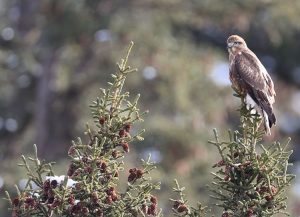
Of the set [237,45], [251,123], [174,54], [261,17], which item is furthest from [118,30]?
[251,123]

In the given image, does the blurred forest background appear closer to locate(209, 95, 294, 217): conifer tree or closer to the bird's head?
the bird's head

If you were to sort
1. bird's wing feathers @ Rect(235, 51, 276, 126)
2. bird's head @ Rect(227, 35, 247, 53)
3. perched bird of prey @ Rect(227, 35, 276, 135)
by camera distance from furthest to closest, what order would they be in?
bird's head @ Rect(227, 35, 247, 53) < bird's wing feathers @ Rect(235, 51, 276, 126) < perched bird of prey @ Rect(227, 35, 276, 135)

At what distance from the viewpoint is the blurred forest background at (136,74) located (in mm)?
17219

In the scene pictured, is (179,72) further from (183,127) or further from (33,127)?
(33,127)

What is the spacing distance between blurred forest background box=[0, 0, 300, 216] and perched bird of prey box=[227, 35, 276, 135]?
845 centimetres

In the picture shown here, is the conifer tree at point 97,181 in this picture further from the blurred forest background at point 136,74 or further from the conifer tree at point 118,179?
the blurred forest background at point 136,74

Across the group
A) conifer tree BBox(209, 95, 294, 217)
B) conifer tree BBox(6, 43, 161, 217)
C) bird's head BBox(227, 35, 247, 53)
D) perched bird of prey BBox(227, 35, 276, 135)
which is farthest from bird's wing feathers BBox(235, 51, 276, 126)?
conifer tree BBox(6, 43, 161, 217)

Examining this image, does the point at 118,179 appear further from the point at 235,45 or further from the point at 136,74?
the point at 136,74

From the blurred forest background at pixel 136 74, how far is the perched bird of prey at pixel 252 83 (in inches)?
333

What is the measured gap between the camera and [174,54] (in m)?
17.6

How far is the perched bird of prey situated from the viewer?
21.5 feet

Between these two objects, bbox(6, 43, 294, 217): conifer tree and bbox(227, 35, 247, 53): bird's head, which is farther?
bbox(227, 35, 247, 53): bird's head

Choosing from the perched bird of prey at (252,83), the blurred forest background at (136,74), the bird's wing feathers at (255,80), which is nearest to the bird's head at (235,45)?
the perched bird of prey at (252,83)

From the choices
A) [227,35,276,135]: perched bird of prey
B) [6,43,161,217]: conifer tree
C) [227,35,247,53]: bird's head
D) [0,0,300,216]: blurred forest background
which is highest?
[0,0,300,216]: blurred forest background
